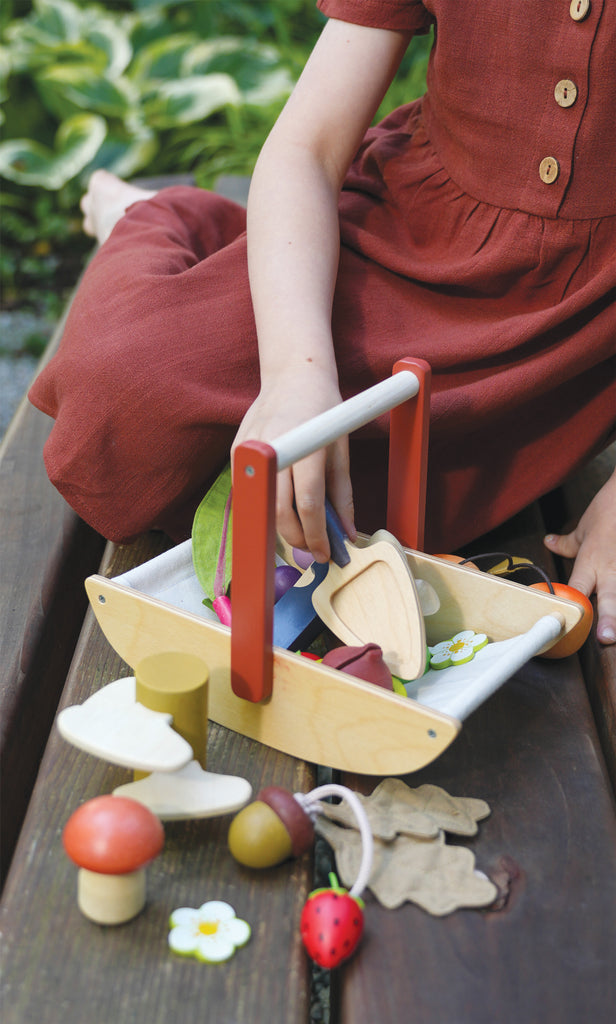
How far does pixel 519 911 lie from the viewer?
0.65 meters

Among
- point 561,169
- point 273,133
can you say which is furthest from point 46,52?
point 561,169

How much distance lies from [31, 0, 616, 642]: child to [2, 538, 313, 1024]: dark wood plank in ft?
1.00

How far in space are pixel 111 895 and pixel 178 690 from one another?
5.3 inches

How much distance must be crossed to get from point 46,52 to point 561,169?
7.93 feet

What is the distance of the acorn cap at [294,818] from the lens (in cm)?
66

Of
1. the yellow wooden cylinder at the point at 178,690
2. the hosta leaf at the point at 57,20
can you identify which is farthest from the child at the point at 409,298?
the hosta leaf at the point at 57,20

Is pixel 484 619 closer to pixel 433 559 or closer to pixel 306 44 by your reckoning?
pixel 433 559

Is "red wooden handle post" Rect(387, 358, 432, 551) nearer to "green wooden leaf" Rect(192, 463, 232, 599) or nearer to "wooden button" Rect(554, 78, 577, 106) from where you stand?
"green wooden leaf" Rect(192, 463, 232, 599)

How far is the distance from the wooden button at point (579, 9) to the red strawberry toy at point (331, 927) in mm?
792

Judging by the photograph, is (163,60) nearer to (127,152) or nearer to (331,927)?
(127,152)

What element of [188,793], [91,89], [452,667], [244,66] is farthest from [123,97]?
[188,793]

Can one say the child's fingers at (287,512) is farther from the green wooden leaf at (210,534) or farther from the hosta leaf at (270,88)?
the hosta leaf at (270,88)

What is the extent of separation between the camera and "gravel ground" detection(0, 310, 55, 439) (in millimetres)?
2219

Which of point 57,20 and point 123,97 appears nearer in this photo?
point 123,97
